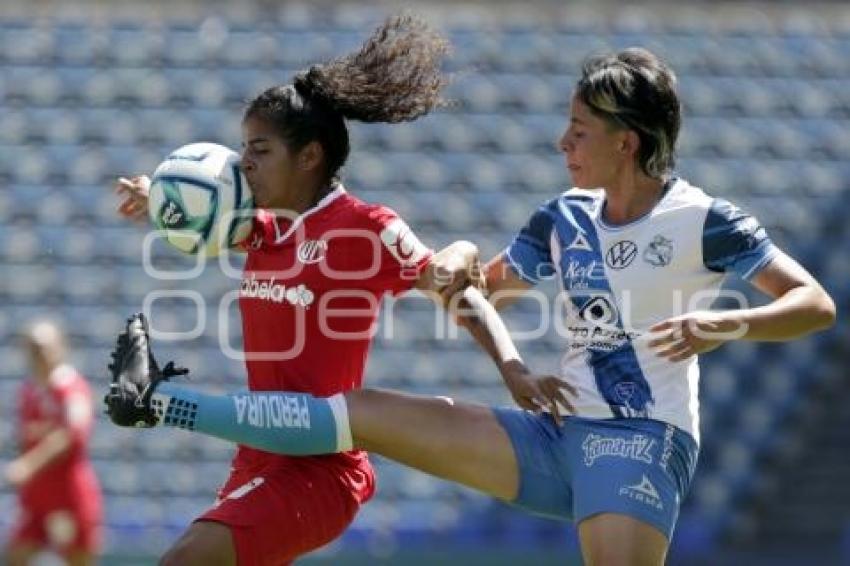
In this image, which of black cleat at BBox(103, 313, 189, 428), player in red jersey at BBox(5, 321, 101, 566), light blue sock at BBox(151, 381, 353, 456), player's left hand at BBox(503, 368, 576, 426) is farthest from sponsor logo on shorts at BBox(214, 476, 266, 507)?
player in red jersey at BBox(5, 321, 101, 566)

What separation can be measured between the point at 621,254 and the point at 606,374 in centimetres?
33

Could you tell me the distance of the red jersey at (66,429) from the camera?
972cm

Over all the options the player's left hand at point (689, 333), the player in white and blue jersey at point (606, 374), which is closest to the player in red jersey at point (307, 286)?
the player in white and blue jersey at point (606, 374)


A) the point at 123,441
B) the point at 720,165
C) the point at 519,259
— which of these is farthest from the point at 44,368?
the point at 519,259

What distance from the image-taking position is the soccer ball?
4824 mm

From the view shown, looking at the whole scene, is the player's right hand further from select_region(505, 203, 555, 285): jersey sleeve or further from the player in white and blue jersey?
select_region(505, 203, 555, 285): jersey sleeve

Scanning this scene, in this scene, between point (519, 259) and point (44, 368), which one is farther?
point (44, 368)

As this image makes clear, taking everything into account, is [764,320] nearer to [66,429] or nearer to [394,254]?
[394,254]

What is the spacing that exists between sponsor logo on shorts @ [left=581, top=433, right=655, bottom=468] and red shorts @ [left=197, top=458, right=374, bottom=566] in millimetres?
652

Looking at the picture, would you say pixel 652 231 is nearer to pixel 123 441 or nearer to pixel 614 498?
pixel 614 498

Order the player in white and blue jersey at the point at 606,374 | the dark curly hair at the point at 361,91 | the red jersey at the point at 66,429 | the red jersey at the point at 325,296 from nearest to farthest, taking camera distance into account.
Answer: the player in white and blue jersey at the point at 606,374
the red jersey at the point at 325,296
the dark curly hair at the point at 361,91
the red jersey at the point at 66,429

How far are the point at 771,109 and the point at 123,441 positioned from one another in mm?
4654

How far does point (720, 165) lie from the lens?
11180 millimetres

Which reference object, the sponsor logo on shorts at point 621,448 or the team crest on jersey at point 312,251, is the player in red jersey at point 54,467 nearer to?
the team crest on jersey at point 312,251
